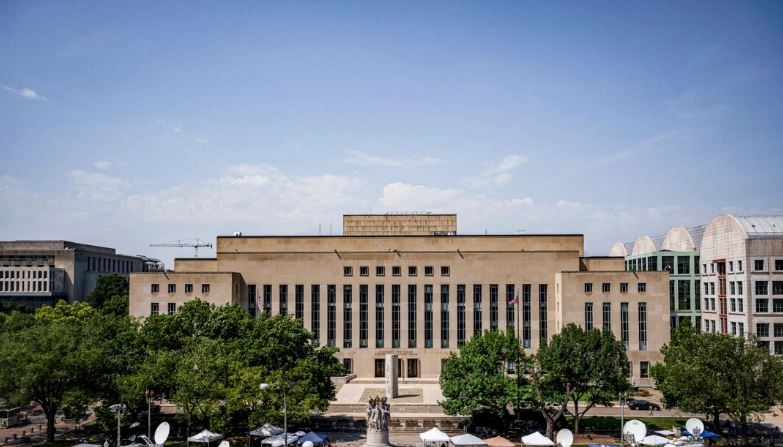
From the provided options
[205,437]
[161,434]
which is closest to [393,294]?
[205,437]

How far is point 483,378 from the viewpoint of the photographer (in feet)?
180

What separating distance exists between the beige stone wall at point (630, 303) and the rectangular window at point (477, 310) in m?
10.3

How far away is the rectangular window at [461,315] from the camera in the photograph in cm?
8644

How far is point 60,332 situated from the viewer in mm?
55812

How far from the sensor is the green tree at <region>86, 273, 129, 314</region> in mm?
126688

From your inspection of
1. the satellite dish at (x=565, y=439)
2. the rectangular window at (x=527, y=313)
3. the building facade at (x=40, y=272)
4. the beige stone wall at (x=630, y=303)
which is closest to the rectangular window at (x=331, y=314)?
the rectangular window at (x=527, y=313)

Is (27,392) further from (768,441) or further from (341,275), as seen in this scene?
(768,441)

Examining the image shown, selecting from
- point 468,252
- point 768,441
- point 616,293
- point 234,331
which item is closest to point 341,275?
point 468,252

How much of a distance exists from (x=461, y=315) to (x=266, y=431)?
41705 mm

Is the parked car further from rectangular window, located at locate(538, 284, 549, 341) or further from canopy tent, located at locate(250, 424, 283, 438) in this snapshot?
canopy tent, located at locate(250, 424, 283, 438)

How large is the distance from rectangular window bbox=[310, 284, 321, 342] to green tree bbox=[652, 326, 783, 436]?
152 feet

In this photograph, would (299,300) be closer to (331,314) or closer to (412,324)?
(331,314)

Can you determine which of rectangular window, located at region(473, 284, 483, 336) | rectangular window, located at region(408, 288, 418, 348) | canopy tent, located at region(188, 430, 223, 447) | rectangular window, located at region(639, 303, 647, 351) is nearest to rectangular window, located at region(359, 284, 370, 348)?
rectangular window, located at region(408, 288, 418, 348)

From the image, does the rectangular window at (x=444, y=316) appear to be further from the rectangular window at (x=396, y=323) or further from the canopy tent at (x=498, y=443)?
the canopy tent at (x=498, y=443)
